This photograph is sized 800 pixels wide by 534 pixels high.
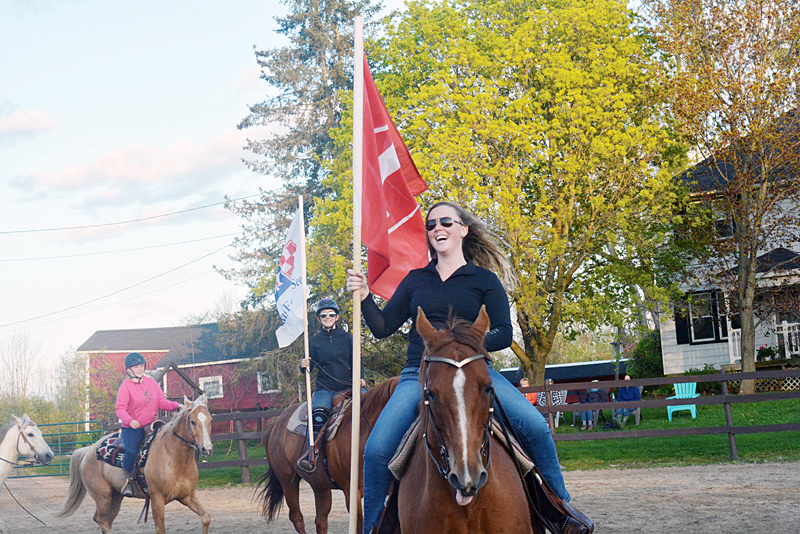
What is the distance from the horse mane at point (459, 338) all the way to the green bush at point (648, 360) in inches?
1058

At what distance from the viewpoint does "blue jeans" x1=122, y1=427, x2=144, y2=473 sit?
28.4 ft

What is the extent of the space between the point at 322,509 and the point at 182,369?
3685cm

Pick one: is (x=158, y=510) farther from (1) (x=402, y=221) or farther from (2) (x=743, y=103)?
(2) (x=743, y=103)

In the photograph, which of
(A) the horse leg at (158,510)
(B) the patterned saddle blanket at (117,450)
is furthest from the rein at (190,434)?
(A) the horse leg at (158,510)

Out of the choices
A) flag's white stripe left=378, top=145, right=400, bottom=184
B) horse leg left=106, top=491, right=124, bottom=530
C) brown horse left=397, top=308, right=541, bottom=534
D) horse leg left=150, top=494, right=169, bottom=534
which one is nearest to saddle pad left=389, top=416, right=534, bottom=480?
brown horse left=397, top=308, right=541, bottom=534

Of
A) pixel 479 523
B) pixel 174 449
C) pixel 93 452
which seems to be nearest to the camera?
pixel 479 523

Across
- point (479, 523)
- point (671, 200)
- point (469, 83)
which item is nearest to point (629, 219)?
point (671, 200)

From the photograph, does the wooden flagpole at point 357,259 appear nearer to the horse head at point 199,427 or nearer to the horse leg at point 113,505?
the horse head at point 199,427

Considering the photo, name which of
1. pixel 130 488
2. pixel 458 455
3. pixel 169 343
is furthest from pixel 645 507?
pixel 169 343

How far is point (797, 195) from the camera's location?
20359 millimetres

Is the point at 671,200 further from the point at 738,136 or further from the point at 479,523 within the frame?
the point at 479,523

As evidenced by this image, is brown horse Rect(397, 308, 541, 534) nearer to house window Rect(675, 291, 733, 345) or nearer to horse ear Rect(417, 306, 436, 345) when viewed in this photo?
horse ear Rect(417, 306, 436, 345)

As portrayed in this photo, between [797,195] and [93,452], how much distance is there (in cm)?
2019

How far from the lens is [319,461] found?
750 centimetres
